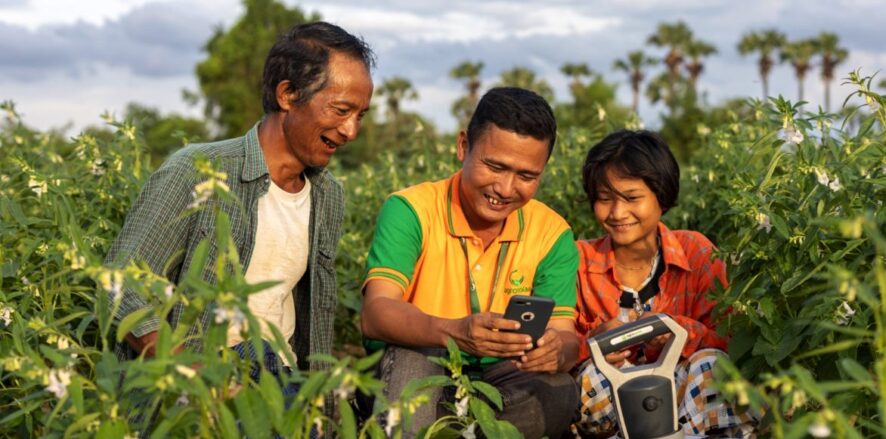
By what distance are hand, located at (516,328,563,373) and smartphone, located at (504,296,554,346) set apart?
71 millimetres

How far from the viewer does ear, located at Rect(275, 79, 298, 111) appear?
3.42 metres

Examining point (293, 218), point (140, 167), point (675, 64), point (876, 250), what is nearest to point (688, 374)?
point (876, 250)

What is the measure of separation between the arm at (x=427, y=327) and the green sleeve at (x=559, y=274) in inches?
17.5

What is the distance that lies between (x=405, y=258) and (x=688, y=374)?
3.23 feet

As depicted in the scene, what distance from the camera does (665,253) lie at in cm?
378

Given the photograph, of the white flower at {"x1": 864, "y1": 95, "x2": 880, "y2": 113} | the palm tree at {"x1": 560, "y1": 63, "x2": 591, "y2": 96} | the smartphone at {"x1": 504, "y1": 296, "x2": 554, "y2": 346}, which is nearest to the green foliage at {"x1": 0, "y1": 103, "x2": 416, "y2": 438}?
the smartphone at {"x1": 504, "y1": 296, "x2": 554, "y2": 346}

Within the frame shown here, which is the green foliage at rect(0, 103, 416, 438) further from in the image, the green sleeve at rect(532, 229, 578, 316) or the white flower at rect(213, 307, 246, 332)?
the green sleeve at rect(532, 229, 578, 316)

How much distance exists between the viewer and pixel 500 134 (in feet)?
10.9

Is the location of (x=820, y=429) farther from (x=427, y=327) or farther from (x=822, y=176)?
(x=427, y=327)

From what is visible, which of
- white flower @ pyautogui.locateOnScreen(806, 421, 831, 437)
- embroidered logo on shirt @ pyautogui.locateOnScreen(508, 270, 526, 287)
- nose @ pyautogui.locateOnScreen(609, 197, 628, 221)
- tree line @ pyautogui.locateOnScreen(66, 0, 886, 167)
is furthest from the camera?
tree line @ pyautogui.locateOnScreen(66, 0, 886, 167)

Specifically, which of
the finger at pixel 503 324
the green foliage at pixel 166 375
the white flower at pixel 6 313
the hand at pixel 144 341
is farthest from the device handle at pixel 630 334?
the white flower at pixel 6 313

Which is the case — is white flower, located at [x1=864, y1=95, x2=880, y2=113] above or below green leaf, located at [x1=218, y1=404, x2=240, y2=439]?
above

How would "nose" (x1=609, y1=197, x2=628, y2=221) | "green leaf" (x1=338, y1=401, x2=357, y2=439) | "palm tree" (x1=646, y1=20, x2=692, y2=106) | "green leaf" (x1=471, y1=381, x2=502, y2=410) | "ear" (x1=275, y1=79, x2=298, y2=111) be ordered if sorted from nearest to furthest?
"green leaf" (x1=338, y1=401, x2=357, y2=439) → "green leaf" (x1=471, y1=381, x2=502, y2=410) → "ear" (x1=275, y1=79, x2=298, y2=111) → "nose" (x1=609, y1=197, x2=628, y2=221) → "palm tree" (x1=646, y1=20, x2=692, y2=106)

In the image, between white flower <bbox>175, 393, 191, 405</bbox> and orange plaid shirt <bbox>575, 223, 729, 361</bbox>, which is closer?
white flower <bbox>175, 393, 191, 405</bbox>
